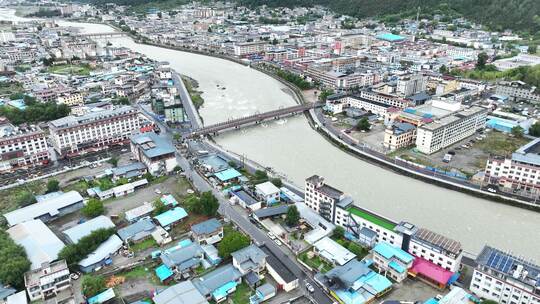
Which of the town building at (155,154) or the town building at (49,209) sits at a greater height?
the town building at (155,154)

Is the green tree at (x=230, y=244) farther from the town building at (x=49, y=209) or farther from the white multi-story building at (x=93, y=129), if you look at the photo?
the white multi-story building at (x=93, y=129)

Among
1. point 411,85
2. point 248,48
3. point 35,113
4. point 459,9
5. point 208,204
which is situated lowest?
point 208,204

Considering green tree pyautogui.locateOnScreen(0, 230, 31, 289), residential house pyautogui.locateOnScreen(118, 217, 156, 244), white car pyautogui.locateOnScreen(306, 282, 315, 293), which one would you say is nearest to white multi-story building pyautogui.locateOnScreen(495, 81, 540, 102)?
white car pyautogui.locateOnScreen(306, 282, 315, 293)

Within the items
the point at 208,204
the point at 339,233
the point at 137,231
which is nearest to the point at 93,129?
the point at 137,231

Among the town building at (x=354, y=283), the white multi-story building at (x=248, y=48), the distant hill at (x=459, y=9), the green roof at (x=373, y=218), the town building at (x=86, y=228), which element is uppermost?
the distant hill at (x=459, y=9)

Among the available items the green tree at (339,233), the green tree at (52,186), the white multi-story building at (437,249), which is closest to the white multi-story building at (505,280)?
the white multi-story building at (437,249)

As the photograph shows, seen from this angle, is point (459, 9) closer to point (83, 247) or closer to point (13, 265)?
point (83, 247)

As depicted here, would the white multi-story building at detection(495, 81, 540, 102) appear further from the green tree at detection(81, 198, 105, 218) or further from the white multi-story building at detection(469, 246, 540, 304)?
the green tree at detection(81, 198, 105, 218)
